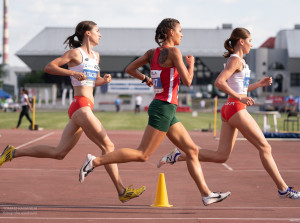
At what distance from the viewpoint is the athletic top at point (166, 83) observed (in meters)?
6.53

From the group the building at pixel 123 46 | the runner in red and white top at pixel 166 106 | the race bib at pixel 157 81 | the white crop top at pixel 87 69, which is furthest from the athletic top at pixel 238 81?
the building at pixel 123 46

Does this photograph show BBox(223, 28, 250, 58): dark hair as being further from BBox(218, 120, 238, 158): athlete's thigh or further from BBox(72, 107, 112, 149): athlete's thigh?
BBox(72, 107, 112, 149): athlete's thigh

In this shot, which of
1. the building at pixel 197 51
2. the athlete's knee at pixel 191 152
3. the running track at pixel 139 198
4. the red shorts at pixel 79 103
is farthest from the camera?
the building at pixel 197 51

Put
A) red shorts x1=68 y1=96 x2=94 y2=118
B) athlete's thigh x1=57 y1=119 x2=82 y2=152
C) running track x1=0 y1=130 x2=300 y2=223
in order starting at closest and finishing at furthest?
running track x1=0 y1=130 x2=300 y2=223 → red shorts x1=68 y1=96 x2=94 y2=118 → athlete's thigh x1=57 y1=119 x2=82 y2=152

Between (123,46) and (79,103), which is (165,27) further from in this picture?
(123,46)

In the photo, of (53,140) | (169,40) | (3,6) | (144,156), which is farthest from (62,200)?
(3,6)

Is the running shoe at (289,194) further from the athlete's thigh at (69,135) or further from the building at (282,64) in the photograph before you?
the building at (282,64)

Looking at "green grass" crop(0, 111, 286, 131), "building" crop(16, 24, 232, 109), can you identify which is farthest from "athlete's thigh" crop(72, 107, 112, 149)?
"building" crop(16, 24, 232, 109)

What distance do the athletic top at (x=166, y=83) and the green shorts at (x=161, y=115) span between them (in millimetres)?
60

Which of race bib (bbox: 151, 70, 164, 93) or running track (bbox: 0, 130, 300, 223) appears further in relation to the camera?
race bib (bbox: 151, 70, 164, 93)

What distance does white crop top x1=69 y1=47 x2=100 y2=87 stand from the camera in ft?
23.7

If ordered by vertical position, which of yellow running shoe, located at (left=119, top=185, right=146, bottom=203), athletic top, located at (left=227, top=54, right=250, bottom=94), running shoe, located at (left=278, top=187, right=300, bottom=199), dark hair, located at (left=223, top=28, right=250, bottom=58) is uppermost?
dark hair, located at (left=223, top=28, right=250, bottom=58)

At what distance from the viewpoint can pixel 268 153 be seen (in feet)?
24.3

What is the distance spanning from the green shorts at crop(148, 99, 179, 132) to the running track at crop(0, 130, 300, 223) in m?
1.00
